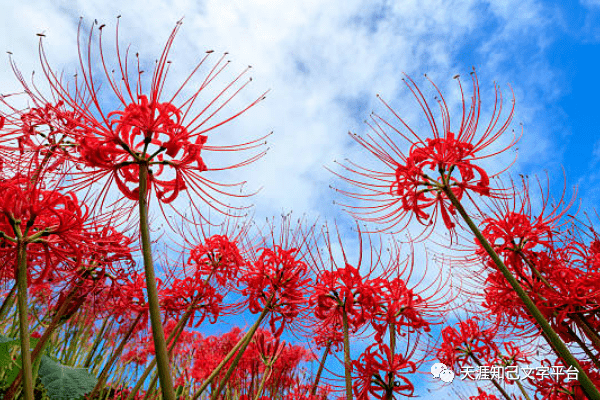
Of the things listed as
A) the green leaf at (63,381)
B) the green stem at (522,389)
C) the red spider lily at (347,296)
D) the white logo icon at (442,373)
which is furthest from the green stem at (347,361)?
the green leaf at (63,381)

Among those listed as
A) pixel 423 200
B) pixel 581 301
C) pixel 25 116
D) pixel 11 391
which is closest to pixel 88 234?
pixel 11 391

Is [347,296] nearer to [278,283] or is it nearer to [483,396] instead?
[278,283]

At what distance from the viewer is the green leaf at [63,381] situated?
3.33m

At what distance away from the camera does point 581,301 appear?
318cm

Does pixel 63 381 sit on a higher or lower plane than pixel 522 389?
lower

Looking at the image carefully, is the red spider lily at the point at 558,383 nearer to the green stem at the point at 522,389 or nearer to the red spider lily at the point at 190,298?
the green stem at the point at 522,389

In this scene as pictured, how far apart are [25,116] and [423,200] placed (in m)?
3.46

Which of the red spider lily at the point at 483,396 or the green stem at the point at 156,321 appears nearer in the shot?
the green stem at the point at 156,321

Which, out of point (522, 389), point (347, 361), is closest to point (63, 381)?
point (347, 361)

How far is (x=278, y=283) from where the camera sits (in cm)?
336

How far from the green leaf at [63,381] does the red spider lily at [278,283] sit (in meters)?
1.50

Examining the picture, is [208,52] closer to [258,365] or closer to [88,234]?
[88,234]

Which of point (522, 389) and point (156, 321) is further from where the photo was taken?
point (522, 389)

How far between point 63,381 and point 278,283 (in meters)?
1.93
